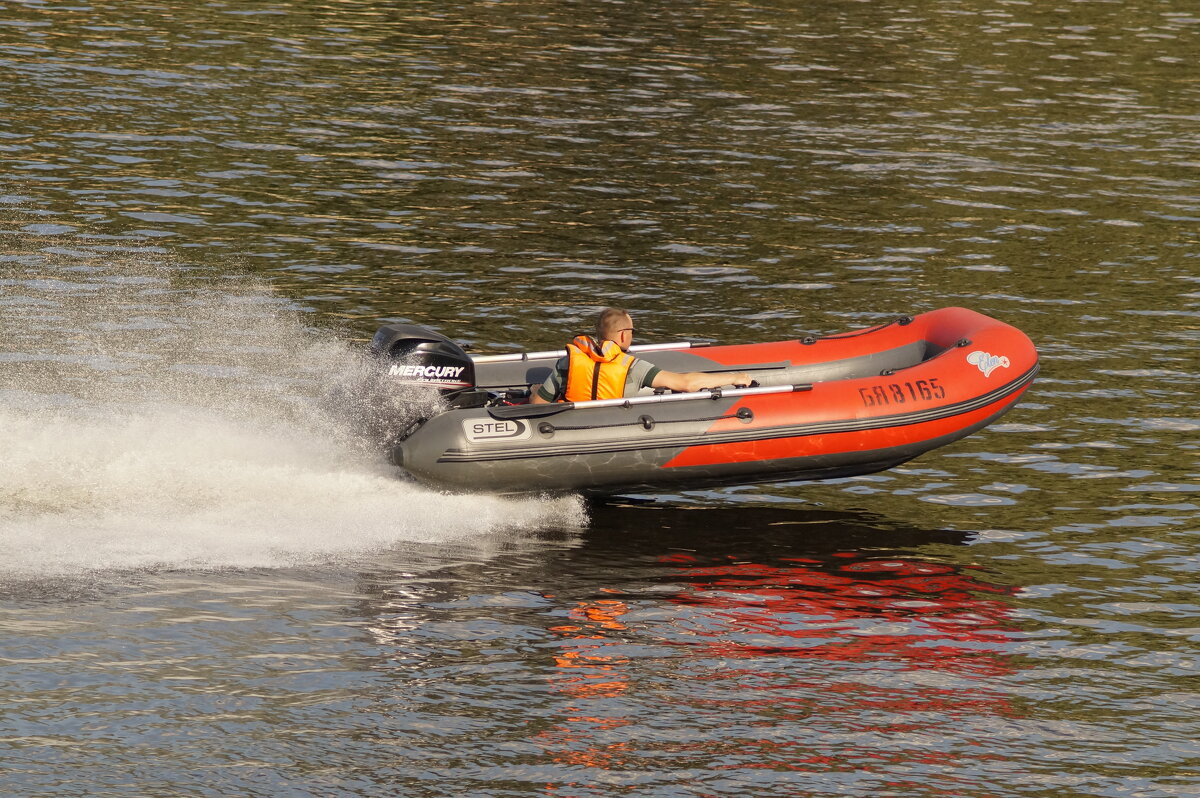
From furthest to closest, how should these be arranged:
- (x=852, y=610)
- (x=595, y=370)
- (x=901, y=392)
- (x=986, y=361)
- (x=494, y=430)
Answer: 1. (x=986, y=361)
2. (x=901, y=392)
3. (x=595, y=370)
4. (x=494, y=430)
5. (x=852, y=610)

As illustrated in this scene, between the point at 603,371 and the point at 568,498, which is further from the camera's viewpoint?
the point at 568,498

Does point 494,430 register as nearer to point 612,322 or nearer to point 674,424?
point 612,322

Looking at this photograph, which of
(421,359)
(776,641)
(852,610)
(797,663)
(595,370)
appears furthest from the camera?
(595,370)

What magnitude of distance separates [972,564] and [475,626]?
331 centimetres

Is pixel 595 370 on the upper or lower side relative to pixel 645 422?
upper

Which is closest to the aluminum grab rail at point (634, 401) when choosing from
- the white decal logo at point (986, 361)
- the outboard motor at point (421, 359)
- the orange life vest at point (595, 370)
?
the orange life vest at point (595, 370)

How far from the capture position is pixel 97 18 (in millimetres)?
26375

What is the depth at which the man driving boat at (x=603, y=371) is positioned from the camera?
10477 millimetres

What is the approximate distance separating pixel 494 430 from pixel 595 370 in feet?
2.67

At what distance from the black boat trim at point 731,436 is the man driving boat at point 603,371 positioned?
0.40m

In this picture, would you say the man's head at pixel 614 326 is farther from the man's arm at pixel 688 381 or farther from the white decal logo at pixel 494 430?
the white decal logo at pixel 494 430

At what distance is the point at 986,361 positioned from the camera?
11.1 m

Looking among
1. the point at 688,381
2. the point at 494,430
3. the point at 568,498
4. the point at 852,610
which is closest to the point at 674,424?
the point at 688,381

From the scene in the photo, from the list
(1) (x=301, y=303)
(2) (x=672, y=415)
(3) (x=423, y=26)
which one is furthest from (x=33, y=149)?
(2) (x=672, y=415)
